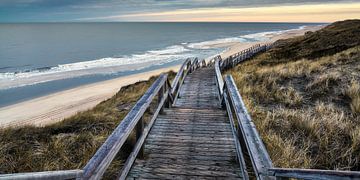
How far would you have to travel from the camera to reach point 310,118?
259 inches

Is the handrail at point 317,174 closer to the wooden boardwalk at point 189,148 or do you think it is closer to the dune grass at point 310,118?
the wooden boardwalk at point 189,148

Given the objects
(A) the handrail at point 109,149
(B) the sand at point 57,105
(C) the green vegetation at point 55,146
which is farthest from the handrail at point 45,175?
(B) the sand at point 57,105

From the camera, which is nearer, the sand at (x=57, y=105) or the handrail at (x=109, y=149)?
the handrail at (x=109, y=149)

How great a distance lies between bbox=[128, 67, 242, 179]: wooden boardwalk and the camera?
3.83m

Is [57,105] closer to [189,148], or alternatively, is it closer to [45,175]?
[189,148]

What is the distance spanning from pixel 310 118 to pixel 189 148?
346cm

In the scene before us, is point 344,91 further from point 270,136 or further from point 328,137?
point 270,136

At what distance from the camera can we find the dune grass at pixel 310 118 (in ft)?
15.8

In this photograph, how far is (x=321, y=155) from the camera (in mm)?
4977

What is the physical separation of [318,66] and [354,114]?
22.4ft

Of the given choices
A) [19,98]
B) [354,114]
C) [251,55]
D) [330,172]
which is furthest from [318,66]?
[19,98]

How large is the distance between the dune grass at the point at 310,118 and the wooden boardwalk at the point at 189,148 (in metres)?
0.81

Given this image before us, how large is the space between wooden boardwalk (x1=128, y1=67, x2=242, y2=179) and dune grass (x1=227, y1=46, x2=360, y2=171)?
81cm

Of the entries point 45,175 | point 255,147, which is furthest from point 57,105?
point 45,175
